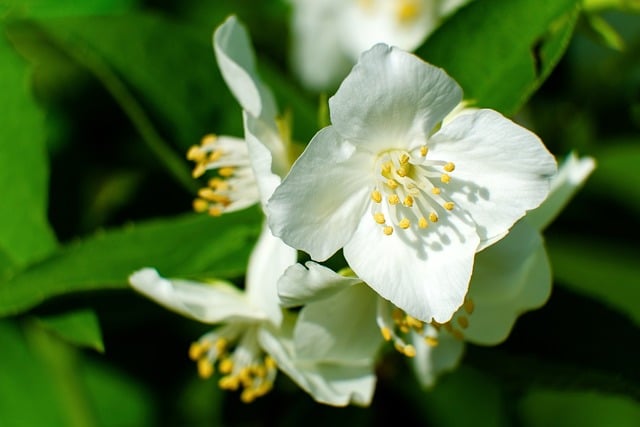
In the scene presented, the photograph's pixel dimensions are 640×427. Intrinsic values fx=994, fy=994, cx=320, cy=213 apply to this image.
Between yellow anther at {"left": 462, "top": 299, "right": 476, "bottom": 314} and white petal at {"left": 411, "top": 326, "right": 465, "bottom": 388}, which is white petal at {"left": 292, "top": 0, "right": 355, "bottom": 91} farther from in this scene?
yellow anther at {"left": 462, "top": 299, "right": 476, "bottom": 314}

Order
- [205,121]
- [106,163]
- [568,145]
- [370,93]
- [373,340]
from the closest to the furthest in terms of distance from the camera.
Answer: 1. [370,93]
2. [373,340]
3. [205,121]
4. [568,145]
5. [106,163]

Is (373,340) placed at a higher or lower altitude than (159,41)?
lower

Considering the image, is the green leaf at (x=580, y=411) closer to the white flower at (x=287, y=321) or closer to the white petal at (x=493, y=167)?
the white flower at (x=287, y=321)

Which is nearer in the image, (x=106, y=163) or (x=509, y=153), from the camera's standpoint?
(x=509, y=153)

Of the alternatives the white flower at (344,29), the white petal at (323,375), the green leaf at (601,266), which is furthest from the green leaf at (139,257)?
→ the green leaf at (601,266)

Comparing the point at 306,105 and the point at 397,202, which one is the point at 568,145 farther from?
the point at 397,202

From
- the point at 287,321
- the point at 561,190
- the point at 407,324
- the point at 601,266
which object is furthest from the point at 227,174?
the point at 601,266

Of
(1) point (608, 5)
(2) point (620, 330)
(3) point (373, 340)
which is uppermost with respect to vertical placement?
(1) point (608, 5)

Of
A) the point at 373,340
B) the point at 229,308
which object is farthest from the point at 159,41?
the point at 373,340
